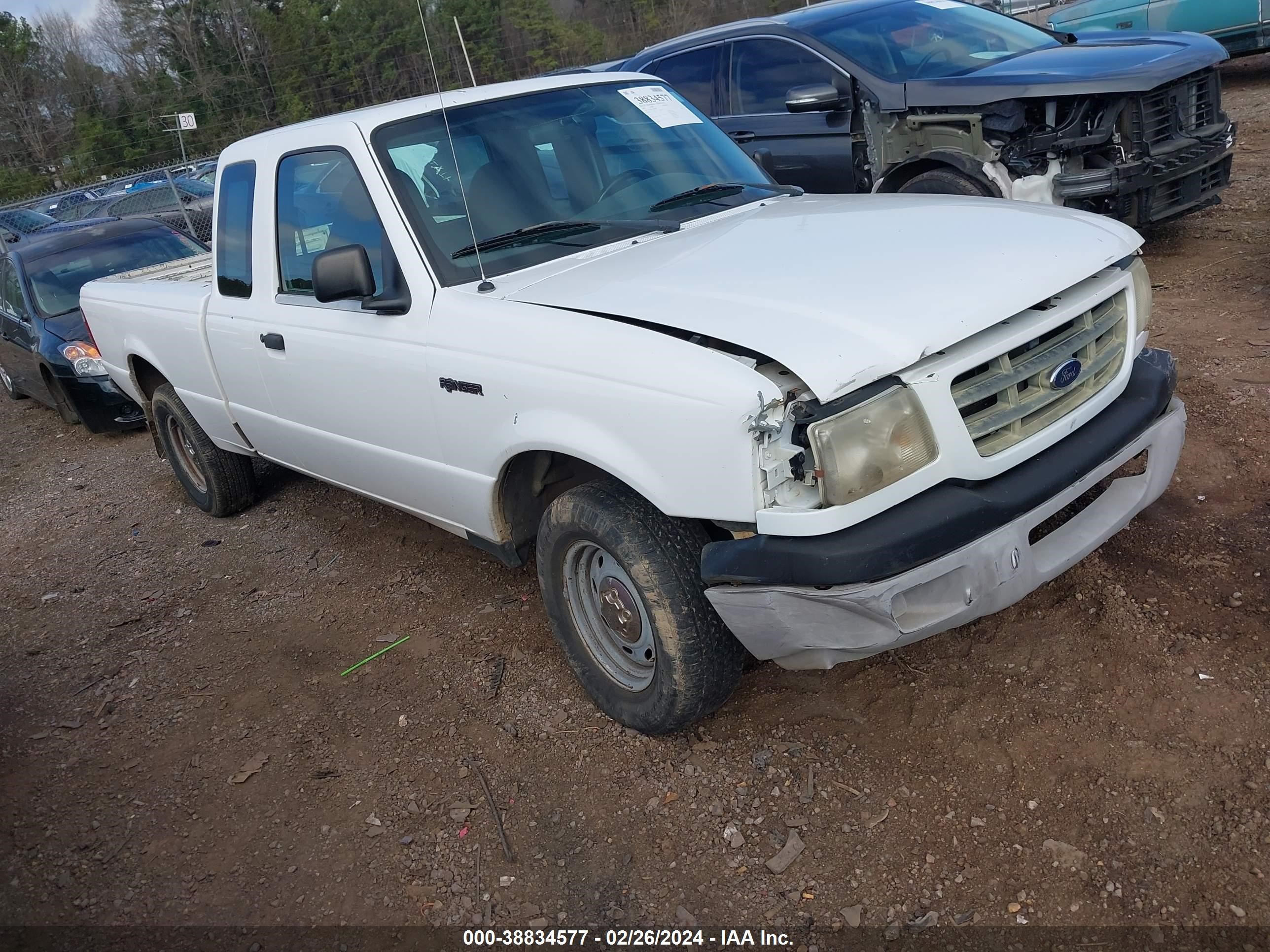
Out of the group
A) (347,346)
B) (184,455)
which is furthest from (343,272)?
(184,455)

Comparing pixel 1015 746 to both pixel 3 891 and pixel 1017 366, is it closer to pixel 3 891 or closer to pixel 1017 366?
pixel 1017 366

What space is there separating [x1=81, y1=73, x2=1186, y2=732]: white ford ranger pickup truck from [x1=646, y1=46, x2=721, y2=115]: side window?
3.42m

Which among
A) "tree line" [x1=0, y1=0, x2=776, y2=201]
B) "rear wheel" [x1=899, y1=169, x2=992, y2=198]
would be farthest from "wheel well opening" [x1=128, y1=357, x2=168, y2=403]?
"tree line" [x1=0, y1=0, x2=776, y2=201]

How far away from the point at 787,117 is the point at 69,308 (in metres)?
6.19

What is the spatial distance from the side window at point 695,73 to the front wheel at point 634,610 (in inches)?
205

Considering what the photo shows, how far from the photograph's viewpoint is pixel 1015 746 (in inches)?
115

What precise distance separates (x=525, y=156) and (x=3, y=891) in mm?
2941

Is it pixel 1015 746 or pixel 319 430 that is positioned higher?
pixel 319 430

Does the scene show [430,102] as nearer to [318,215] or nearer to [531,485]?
[318,215]

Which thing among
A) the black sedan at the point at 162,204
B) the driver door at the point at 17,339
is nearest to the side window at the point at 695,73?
the driver door at the point at 17,339

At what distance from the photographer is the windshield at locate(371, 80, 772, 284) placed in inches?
137

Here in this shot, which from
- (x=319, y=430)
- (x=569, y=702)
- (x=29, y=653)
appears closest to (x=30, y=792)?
(x=29, y=653)

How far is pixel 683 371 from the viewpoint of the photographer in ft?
8.54

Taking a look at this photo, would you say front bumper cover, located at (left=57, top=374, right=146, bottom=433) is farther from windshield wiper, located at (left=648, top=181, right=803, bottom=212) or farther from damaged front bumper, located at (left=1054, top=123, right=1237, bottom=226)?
damaged front bumper, located at (left=1054, top=123, right=1237, bottom=226)
